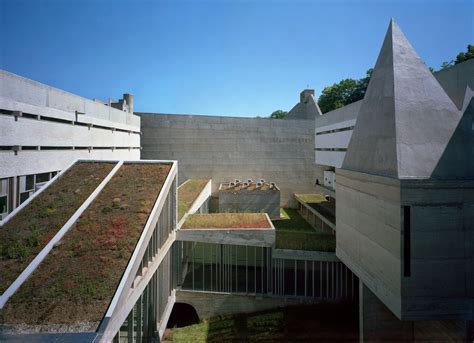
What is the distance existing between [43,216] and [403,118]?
14957 millimetres

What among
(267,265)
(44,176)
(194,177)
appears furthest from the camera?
(194,177)

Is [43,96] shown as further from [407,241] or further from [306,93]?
[306,93]

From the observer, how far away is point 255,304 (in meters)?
16.7

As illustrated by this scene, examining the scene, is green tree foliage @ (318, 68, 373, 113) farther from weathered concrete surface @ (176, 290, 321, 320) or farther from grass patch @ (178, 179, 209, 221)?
weathered concrete surface @ (176, 290, 321, 320)

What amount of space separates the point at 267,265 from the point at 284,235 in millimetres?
2186

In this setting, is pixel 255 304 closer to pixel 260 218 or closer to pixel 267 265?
pixel 267 265

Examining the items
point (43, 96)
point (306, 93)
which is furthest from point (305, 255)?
A: point (306, 93)

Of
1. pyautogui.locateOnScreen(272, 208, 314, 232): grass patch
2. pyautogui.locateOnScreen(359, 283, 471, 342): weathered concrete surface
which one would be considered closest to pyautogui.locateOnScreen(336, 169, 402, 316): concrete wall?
pyautogui.locateOnScreen(359, 283, 471, 342): weathered concrete surface

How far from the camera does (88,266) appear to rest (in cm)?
918

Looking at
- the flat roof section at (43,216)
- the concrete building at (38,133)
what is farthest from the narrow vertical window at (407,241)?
the concrete building at (38,133)

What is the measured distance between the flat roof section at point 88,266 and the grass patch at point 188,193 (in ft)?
18.5

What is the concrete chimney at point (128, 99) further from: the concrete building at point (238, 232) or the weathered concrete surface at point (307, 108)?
the weathered concrete surface at point (307, 108)

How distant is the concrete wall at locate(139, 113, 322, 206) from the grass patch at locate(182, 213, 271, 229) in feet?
47.4

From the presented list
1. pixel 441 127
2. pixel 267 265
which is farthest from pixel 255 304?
pixel 441 127
